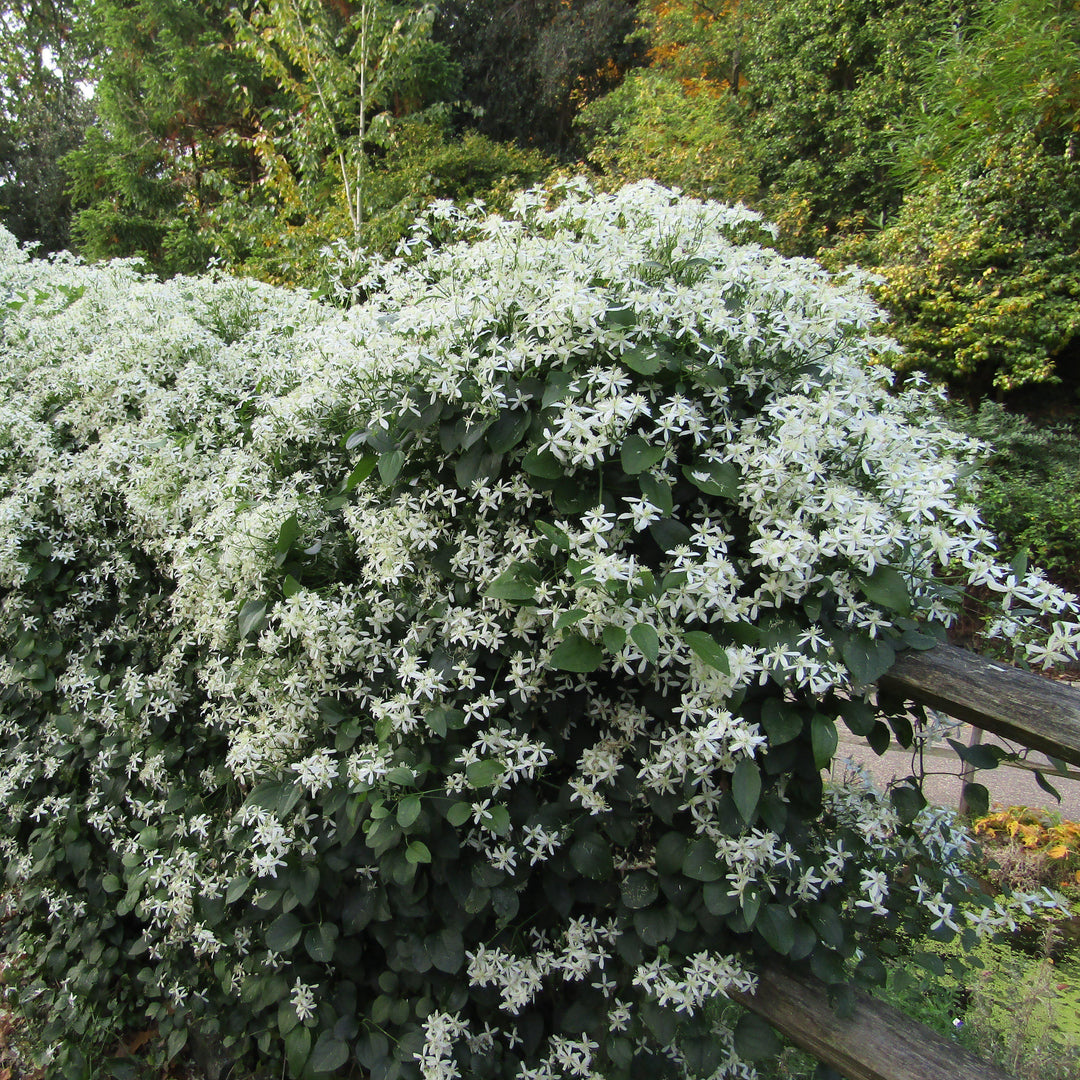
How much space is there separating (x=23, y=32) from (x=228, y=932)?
23421mm

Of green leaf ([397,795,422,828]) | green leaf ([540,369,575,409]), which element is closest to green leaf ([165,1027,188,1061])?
green leaf ([397,795,422,828])

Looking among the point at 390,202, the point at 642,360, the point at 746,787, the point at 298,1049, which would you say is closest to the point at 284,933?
the point at 298,1049

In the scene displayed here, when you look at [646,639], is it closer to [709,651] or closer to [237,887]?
[709,651]

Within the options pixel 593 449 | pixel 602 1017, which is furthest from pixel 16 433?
pixel 602 1017

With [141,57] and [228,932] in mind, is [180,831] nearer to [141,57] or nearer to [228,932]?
[228,932]

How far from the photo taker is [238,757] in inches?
66.7

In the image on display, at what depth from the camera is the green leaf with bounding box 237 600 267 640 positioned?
1707mm

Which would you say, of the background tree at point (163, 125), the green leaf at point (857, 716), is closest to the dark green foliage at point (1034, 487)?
the green leaf at point (857, 716)

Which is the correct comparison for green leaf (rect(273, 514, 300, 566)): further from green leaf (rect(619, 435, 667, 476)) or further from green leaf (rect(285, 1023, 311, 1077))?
green leaf (rect(285, 1023, 311, 1077))

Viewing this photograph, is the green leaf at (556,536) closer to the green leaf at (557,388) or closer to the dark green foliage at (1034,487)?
the green leaf at (557,388)

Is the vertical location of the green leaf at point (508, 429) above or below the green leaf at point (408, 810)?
above

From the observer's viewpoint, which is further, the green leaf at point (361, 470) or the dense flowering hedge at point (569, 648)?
the green leaf at point (361, 470)

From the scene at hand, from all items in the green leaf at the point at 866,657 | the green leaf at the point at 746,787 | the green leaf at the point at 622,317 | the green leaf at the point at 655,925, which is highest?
the green leaf at the point at 622,317

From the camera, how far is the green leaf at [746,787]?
121 centimetres
